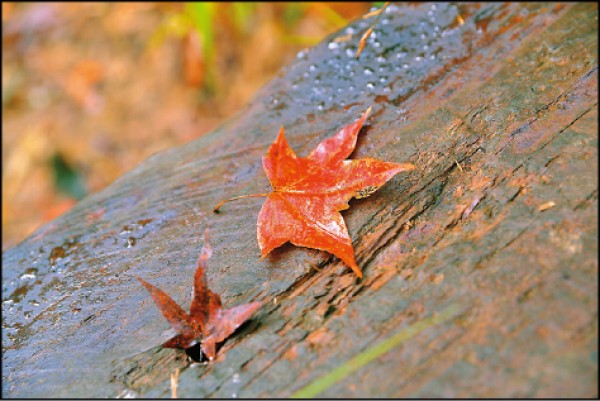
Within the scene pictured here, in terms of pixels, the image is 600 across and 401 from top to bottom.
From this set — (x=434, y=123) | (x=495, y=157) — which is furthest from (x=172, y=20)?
(x=495, y=157)

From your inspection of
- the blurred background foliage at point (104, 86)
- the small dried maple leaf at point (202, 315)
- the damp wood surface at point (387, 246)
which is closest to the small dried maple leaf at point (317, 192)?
the damp wood surface at point (387, 246)

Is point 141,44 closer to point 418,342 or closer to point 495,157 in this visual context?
point 495,157

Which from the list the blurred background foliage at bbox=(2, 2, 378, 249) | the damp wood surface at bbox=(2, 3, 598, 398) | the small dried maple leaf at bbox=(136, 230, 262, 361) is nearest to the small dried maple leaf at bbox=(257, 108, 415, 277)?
the damp wood surface at bbox=(2, 3, 598, 398)

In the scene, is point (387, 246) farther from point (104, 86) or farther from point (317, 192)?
point (104, 86)

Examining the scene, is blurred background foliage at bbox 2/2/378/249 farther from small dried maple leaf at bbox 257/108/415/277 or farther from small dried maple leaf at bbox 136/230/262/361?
small dried maple leaf at bbox 136/230/262/361

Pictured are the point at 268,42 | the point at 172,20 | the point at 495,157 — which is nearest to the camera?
the point at 495,157

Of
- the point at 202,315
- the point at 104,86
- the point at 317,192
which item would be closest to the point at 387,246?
the point at 317,192
